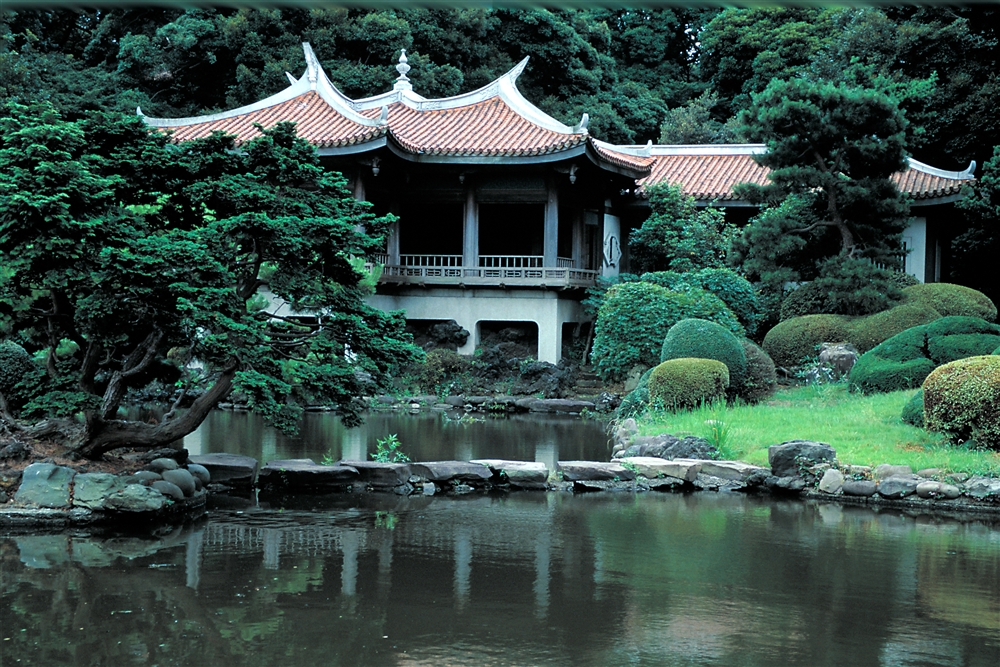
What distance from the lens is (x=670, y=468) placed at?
10883 mm

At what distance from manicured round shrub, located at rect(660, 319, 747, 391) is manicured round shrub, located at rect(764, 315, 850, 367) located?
2.51 meters

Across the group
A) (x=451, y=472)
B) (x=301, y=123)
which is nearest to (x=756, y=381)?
(x=451, y=472)

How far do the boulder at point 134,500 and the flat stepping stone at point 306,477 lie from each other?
190 cm

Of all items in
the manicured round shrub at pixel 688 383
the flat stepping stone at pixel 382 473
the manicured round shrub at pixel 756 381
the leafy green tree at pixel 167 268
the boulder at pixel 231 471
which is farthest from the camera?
the manicured round shrub at pixel 756 381

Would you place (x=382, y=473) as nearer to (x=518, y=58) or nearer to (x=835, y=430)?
(x=835, y=430)

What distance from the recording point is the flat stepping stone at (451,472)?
34.2ft

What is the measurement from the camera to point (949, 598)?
6539mm

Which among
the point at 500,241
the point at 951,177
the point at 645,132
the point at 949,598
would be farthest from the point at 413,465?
the point at 645,132

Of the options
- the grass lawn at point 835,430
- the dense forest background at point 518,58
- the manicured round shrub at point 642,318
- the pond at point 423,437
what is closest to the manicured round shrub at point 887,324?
the manicured round shrub at point 642,318

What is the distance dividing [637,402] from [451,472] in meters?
5.40

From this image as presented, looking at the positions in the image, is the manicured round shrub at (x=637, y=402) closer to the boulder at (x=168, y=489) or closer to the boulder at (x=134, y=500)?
the boulder at (x=168, y=489)

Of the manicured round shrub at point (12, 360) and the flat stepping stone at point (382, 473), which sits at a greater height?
the manicured round shrub at point (12, 360)

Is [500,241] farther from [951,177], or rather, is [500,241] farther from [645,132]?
[645,132]

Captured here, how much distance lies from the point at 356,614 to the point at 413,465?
461cm
